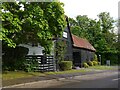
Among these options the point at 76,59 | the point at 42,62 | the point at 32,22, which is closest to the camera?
the point at 32,22

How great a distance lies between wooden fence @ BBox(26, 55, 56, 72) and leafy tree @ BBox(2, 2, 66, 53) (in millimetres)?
3651

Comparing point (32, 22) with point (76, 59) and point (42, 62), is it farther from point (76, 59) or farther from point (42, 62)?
point (76, 59)

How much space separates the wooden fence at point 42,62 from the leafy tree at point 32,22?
12.0 ft

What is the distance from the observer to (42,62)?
3334cm

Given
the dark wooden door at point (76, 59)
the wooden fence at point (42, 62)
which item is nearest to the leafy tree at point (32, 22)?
the wooden fence at point (42, 62)

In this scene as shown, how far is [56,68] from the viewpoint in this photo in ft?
118

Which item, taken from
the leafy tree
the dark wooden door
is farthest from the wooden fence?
the dark wooden door

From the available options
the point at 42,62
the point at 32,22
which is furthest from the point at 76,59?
the point at 32,22

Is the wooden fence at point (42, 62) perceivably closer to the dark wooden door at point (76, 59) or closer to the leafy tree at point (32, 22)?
the leafy tree at point (32, 22)

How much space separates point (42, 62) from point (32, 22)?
364 inches

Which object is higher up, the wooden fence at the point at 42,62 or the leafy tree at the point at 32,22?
the leafy tree at the point at 32,22

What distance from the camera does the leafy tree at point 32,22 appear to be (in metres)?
24.2

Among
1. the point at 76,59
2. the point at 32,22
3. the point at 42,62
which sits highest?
the point at 32,22

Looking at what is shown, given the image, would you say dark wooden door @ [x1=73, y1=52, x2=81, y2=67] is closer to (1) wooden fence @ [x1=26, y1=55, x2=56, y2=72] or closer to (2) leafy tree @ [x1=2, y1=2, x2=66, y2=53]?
(1) wooden fence @ [x1=26, y1=55, x2=56, y2=72]
